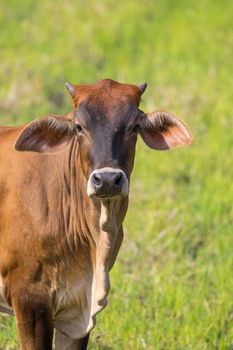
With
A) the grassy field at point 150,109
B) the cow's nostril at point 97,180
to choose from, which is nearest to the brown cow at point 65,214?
the cow's nostril at point 97,180

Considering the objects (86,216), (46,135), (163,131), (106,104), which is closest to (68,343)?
(86,216)

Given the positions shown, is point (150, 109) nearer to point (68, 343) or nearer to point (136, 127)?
point (68, 343)

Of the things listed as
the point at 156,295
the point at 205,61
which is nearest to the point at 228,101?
the point at 205,61

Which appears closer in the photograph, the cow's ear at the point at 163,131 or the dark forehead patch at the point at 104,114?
the dark forehead patch at the point at 104,114

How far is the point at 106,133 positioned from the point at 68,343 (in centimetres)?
133

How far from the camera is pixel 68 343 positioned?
252 inches

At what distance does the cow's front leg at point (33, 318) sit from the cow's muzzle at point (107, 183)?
2.39 ft

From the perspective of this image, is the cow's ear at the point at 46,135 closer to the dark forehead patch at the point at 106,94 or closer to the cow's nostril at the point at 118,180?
the dark forehead patch at the point at 106,94

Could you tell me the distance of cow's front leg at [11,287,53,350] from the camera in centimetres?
599

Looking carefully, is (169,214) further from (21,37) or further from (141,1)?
(141,1)

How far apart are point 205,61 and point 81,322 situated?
6.51 meters

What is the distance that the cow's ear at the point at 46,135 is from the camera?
6008 mm

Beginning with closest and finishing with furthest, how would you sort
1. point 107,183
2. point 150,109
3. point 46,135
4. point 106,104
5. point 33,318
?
point 107,183 → point 106,104 → point 33,318 → point 46,135 → point 150,109

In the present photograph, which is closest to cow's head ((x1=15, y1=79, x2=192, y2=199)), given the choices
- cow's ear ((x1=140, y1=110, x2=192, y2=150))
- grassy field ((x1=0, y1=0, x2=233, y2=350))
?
cow's ear ((x1=140, y1=110, x2=192, y2=150))
